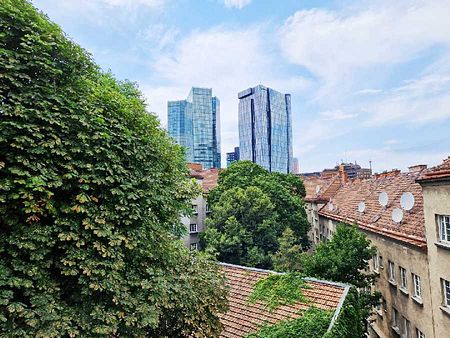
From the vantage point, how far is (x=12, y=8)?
271 inches

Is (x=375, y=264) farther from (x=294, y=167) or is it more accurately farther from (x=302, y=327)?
(x=294, y=167)

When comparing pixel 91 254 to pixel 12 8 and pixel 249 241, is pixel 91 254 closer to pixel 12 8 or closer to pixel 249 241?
pixel 12 8

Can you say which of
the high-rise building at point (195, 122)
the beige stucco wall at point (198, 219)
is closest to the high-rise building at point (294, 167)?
the high-rise building at point (195, 122)

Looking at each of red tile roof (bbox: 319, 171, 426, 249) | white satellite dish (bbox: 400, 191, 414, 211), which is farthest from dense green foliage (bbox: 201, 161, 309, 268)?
white satellite dish (bbox: 400, 191, 414, 211)

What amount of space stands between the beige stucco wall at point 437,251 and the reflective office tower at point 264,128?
5379 inches

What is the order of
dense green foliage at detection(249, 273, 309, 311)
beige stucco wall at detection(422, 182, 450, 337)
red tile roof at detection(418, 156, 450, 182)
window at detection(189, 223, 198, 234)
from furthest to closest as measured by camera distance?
1. window at detection(189, 223, 198, 234)
2. beige stucco wall at detection(422, 182, 450, 337)
3. red tile roof at detection(418, 156, 450, 182)
4. dense green foliage at detection(249, 273, 309, 311)

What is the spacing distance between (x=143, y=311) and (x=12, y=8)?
24.0ft

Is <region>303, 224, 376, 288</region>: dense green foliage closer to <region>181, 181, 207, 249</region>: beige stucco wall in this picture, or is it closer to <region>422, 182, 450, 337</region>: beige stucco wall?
<region>422, 182, 450, 337</region>: beige stucco wall

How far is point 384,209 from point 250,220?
13.0 m

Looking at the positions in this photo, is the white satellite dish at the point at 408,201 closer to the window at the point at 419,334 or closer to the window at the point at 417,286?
the window at the point at 417,286

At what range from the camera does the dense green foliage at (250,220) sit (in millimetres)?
29484

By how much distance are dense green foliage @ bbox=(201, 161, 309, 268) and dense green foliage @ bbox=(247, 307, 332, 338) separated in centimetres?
1851

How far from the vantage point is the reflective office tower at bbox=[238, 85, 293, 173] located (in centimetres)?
15350

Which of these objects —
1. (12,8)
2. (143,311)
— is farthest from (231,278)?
(12,8)
